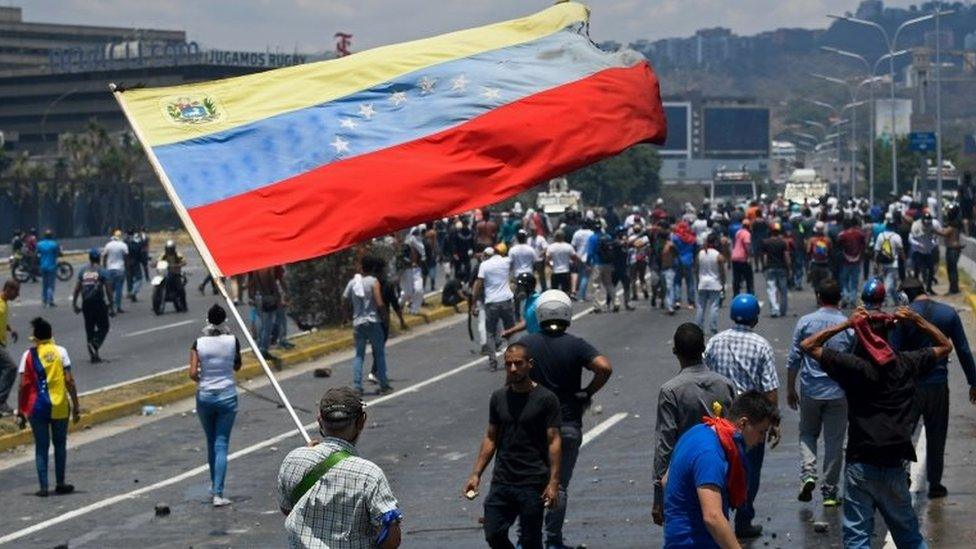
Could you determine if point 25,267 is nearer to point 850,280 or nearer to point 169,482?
point 850,280

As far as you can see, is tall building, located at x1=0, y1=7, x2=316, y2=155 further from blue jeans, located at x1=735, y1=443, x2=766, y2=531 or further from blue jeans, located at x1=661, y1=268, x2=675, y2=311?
blue jeans, located at x1=735, y1=443, x2=766, y2=531

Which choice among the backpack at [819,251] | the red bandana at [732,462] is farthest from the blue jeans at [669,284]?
the red bandana at [732,462]

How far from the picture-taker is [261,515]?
606 inches

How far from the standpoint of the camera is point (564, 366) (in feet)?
38.7

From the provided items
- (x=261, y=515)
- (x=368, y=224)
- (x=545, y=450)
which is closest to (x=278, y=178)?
(x=368, y=224)

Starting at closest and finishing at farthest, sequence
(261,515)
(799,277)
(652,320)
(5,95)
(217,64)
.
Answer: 1. (261,515)
2. (652,320)
3. (799,277)
4. (217,64)
5. (5,95)

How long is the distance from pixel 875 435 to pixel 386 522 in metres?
3.70

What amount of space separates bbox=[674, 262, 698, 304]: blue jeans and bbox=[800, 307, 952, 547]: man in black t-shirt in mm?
23937

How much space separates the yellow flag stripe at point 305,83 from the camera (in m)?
10.1

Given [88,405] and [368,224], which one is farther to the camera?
[88,405]

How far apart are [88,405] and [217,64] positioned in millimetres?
115978

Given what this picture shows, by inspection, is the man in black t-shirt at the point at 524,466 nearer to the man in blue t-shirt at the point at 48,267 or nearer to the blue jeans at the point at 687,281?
the blue jeans at the point at 687,281

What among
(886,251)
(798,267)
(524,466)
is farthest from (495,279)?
(798,267)

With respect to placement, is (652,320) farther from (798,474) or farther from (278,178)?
(278,178)
